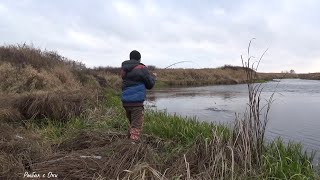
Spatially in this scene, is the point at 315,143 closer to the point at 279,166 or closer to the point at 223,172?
the point at 279,166

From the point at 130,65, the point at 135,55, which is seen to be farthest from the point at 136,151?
the point at 135,55

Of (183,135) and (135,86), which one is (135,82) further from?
(183,135)

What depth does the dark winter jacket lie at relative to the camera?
20.7 feet

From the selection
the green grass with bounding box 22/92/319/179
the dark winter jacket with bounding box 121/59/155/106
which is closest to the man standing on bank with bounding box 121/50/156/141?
the dark winter jacket with bounding box 121/59/155/106

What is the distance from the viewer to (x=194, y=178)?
4.36 m

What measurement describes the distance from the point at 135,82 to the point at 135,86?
0.21ft

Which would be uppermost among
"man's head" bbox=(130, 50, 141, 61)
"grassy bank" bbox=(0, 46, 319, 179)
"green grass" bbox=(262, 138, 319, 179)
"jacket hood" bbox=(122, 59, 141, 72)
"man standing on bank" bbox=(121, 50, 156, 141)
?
"man's head" bbox=(130, 50, 141, 61)

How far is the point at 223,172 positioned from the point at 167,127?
2813 millimetres

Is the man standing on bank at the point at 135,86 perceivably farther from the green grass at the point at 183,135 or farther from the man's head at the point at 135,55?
the green grass at the point at 183,135

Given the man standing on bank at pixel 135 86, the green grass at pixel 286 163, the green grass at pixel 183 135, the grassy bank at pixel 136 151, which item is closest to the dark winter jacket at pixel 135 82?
the man standing on bank at pixel 135 86

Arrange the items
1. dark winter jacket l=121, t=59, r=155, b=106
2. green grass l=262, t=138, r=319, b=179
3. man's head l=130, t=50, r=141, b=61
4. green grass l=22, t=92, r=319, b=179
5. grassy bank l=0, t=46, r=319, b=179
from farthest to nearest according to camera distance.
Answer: man's head l=130, t=50, r=141, b=61, dark winter jacket l=121, t=59, r=155, b=106, green grass l=22, t=92, r=319, b=179, green grass l=262, t=138, r=319, b=179, grassy bank l=0, t=46, r=319, b=179

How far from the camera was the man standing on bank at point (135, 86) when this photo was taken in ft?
20.8

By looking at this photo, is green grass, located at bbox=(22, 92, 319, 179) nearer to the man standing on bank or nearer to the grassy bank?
the grassy bank

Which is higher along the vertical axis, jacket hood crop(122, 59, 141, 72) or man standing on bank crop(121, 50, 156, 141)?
jacket hood crop(122, 59, 141, 72)
